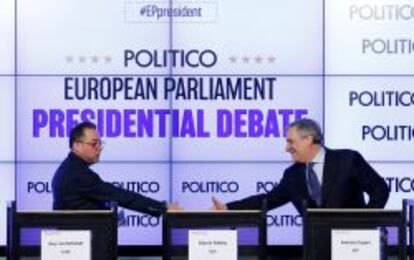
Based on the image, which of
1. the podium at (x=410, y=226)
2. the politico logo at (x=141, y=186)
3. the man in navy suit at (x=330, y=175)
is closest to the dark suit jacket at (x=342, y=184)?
the man in navy suit at (x=330, y=175)

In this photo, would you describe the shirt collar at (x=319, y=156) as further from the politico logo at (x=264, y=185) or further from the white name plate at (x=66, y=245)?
the white name plate at (x=66, y=245)

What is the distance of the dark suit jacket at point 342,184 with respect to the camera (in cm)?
512

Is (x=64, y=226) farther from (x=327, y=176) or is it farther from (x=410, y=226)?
(x=327, y=176)

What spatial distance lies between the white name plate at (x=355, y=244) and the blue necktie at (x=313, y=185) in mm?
1264

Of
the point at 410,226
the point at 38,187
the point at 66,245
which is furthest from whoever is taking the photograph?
the point at 38,187

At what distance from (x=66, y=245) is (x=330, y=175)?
1.89m

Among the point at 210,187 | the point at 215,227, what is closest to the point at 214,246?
the point at 215,227

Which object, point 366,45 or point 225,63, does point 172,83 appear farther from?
point 366,45

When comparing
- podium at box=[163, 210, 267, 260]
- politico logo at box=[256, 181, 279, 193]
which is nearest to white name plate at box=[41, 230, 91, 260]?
podium at box=[163, 210, 267, 260]

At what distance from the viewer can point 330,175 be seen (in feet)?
17.0

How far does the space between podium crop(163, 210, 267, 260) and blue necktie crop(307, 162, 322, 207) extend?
3.89ft

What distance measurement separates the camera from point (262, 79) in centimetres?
670

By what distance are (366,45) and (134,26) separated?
1.68m

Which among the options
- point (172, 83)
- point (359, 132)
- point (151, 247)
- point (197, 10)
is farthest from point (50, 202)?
point (359, 132)
